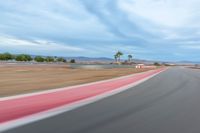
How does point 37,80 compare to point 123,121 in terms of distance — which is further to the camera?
point 37,80

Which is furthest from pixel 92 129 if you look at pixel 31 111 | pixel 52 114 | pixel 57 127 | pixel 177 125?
pixel 31 111

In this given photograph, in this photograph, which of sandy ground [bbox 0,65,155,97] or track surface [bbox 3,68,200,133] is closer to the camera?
track surface [bbox 3,68,200,133]

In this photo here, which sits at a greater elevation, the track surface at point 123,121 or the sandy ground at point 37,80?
the track surface at point 123,121

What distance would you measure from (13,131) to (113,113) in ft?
12.1

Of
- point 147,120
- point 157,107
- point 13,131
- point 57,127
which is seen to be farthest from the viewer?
point 157,107

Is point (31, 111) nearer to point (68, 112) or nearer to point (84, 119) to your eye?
point (68, 112)

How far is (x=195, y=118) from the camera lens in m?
10.1

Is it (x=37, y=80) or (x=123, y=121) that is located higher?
(x=123, y=121)

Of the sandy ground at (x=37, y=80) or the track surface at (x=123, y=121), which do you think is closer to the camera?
the track surface at (x=123, y=121)

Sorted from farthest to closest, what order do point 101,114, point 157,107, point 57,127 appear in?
point 157,107 < point 101,114 < point 57,127

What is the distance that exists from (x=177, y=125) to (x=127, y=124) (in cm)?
121

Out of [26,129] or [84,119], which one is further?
[84,119]

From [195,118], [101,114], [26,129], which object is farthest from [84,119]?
A: [195,118]

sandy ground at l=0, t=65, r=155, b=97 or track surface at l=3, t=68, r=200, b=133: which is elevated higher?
track surface at l=3, t=68, r=200, b=133
